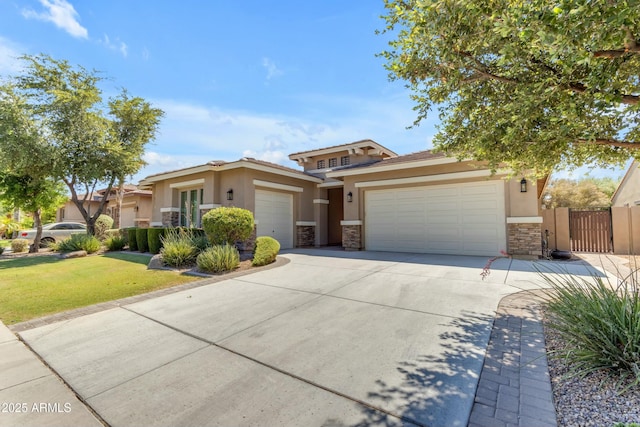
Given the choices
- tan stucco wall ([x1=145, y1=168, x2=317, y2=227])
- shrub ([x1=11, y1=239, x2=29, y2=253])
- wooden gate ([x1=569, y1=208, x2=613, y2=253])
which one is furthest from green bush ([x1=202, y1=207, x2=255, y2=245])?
shrub ([x1=11, y1=239, x2=29, y2=253])

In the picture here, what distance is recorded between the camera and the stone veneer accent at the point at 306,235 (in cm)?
1393

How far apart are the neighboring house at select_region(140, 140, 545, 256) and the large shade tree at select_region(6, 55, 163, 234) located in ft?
7.27

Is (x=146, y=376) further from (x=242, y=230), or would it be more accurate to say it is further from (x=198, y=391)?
(x=242, y=230)

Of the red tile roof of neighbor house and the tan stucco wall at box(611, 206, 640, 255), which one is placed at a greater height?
the red tile roof of neighbor house

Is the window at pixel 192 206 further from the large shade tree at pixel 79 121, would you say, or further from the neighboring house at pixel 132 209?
the neighboring house at pixel 132 209

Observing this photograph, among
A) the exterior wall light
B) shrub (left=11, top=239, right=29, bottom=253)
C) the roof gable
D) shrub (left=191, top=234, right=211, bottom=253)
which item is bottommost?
shrub (left=11, top=239, right=29, bottom=253)

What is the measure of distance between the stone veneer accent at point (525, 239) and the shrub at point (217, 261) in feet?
28.7

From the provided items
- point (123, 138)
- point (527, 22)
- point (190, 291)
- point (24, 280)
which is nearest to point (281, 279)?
point (190, 291)

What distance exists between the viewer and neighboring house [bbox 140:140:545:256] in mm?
9375

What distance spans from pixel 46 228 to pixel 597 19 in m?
23.1

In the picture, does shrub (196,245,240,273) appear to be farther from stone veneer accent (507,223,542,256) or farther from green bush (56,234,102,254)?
stone veneer accent (507,223,542,256)

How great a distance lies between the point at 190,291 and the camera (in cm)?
597

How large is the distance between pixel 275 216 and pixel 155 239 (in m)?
4.98

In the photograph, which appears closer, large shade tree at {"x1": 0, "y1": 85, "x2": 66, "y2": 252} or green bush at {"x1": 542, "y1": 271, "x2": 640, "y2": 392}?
green bush at {"x1": 542, "y1": 271, "x2": 640, "y2": 392}
